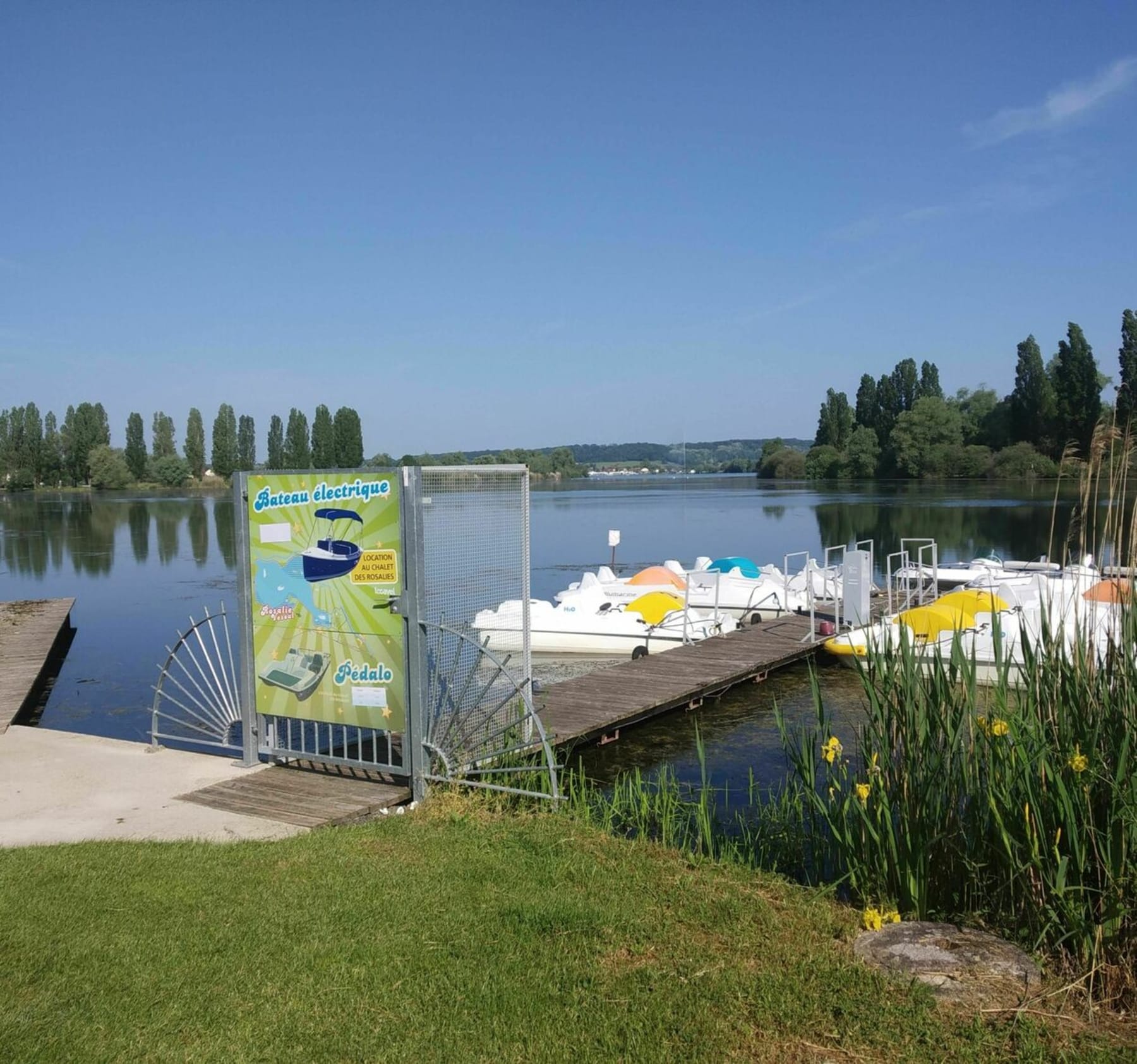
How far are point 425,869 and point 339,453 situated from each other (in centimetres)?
8066

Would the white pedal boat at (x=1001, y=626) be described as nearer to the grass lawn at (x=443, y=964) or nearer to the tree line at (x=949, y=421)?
the grass lawn at (x=443, y=964)

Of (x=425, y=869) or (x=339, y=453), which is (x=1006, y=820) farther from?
(x=339, y=453)

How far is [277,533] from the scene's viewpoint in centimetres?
762

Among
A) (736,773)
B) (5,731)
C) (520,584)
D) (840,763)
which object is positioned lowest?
(736,773)

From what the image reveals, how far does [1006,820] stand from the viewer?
15.1 ft

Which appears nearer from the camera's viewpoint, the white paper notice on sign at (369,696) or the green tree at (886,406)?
the white paper notice on sign at (369,696)

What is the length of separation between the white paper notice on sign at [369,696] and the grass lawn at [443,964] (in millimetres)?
1478

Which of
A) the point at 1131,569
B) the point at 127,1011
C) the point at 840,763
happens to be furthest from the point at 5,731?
the point at 1131,569

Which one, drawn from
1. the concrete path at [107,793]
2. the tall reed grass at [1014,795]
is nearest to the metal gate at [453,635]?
the concrete path at [107,793]

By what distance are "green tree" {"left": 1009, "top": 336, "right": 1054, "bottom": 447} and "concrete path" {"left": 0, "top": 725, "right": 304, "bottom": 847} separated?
2647 inches

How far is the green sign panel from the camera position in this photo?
7.18 m

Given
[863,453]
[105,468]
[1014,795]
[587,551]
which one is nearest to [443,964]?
[1014,795]

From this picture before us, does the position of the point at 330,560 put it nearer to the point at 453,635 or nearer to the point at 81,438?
the point at 453,635

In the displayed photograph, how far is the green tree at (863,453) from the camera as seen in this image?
95.7 m
